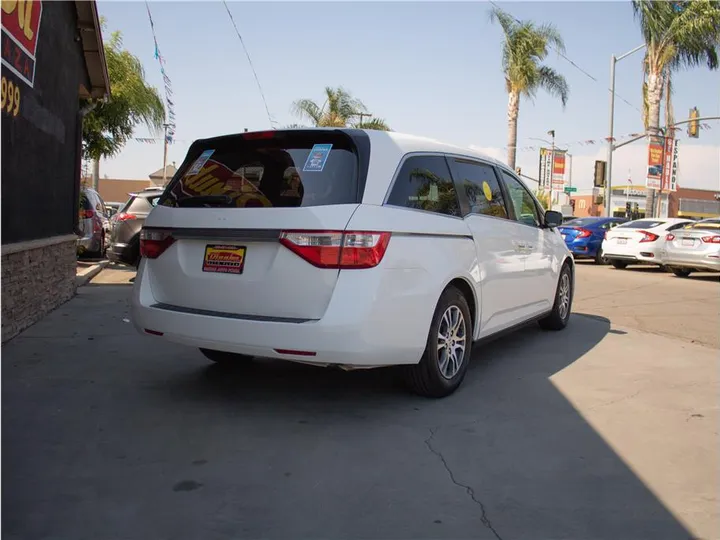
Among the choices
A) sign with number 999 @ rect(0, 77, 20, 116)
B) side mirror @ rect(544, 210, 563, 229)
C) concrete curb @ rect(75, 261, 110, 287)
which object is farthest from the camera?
concrete curb @ rect(75, 261, 110, 287)

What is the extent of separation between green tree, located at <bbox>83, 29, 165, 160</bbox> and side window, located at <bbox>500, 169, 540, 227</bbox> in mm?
15083

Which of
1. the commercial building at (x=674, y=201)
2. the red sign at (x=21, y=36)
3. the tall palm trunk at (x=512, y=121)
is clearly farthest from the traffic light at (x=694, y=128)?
the commercial building at (x=674, y=201)

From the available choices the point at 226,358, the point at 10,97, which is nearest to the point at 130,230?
the point at 10,97

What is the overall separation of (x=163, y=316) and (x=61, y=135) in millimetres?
5287

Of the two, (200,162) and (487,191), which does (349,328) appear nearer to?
(200,162)

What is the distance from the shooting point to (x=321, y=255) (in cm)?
392

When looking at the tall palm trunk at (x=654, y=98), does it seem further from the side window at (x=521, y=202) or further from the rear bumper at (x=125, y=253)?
the side window at (x=521, y=202)

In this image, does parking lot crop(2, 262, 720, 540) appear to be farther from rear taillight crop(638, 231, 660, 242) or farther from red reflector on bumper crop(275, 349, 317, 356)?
rear taillight crop(638, 231, 660, 242)

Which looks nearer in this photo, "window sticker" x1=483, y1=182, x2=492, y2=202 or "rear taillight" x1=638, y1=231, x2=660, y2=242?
"window sticker" x1=483, y1=182, x2=492, y2=202

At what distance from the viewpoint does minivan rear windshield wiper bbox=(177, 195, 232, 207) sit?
435 cm

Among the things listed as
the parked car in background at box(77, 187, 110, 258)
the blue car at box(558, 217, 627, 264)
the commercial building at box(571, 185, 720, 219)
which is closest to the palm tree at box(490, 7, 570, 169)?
the blue car at box(558, 217, 627, 264)

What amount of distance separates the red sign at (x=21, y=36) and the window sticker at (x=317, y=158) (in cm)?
301

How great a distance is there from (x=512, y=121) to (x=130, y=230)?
2251cm

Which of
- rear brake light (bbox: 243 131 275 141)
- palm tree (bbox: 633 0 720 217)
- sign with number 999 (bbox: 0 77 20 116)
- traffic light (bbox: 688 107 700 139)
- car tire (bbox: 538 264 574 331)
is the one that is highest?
palm tree (bbox: 633 0 720 217)
